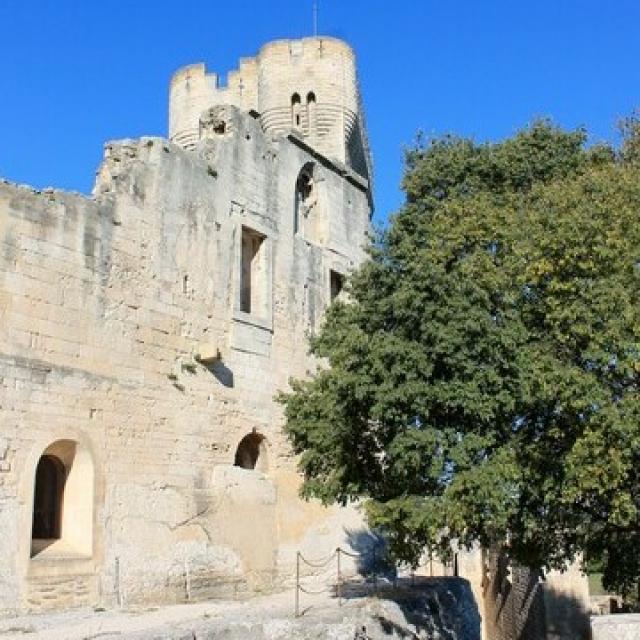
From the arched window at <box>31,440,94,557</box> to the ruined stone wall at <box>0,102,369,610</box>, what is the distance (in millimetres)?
64

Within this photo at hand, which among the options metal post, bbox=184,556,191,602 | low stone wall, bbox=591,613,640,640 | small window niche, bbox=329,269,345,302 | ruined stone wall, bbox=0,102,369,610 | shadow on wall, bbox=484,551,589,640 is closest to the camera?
low stone wall, bbox=591,613,640,640

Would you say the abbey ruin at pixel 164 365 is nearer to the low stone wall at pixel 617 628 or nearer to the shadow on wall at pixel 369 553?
the shadow on wall at pixel 369 553

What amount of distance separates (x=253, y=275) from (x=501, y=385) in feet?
25.4

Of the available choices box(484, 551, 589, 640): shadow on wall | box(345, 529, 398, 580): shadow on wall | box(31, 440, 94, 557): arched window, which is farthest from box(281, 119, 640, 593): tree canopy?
box(484, 551, 589, 640): shadow on wall

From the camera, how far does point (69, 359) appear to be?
1250 centimetres

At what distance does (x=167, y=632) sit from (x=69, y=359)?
5.05 m

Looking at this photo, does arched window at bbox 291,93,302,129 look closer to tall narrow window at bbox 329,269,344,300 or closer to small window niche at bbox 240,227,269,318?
tall narrow window at bbox 329,269,344,300

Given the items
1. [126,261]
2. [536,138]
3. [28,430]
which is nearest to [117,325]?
[126,261]

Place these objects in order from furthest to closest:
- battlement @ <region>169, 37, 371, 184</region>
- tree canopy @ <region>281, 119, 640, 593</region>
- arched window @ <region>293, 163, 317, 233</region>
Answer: battlement @ <region>169, 37, 371, 184</region> < arched window @ <region>293, 163, 317, 233</region> < tree canopy @ <region>281, 119, 640, 593</region>

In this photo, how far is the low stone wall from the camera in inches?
323

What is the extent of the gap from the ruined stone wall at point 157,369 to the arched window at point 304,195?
24.9 inches

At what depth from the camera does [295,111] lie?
24750 mm

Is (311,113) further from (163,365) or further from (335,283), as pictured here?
(163,365)

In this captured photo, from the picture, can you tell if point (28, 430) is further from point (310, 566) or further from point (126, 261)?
point (310, 566)
